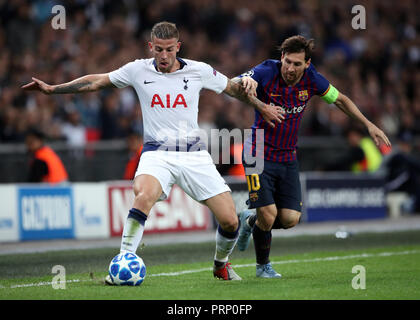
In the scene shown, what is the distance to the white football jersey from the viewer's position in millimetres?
8031

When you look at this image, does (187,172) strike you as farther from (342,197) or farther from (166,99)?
(342,197)

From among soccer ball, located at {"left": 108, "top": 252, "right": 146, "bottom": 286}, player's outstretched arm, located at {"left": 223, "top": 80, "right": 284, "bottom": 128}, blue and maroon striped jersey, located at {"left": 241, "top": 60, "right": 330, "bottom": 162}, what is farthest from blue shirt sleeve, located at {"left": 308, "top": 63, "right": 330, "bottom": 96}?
soccer ball, located at {"left": 108, "top": 252, "right": 146, "bottom": 286}

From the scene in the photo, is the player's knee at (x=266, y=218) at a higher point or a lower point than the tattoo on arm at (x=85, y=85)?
lower

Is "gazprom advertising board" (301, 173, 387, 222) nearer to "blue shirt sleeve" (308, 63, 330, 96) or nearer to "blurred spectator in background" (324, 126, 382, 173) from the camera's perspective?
"blurred spectator in background" (324, 126, 382, 173)

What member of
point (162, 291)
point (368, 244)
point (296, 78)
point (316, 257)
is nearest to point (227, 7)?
point (368, 244)

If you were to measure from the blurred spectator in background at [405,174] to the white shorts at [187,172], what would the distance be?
37.4 feet

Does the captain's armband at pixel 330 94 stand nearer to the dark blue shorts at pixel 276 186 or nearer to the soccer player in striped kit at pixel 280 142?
the soccer player in striped kit at pixel 280 142

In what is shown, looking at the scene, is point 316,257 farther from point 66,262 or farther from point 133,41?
point 133,41

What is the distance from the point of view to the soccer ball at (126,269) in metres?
7.46

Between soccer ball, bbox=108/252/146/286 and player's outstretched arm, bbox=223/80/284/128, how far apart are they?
201 centimetres

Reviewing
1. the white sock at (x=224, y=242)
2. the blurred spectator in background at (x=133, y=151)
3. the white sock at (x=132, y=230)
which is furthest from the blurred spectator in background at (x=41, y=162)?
the white sock at (x=132, y=230)

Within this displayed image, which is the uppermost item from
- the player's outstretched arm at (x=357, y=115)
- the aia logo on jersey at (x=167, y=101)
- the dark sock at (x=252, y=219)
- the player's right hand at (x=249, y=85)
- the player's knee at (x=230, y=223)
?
the player's right hand at (x=249, y=85)
